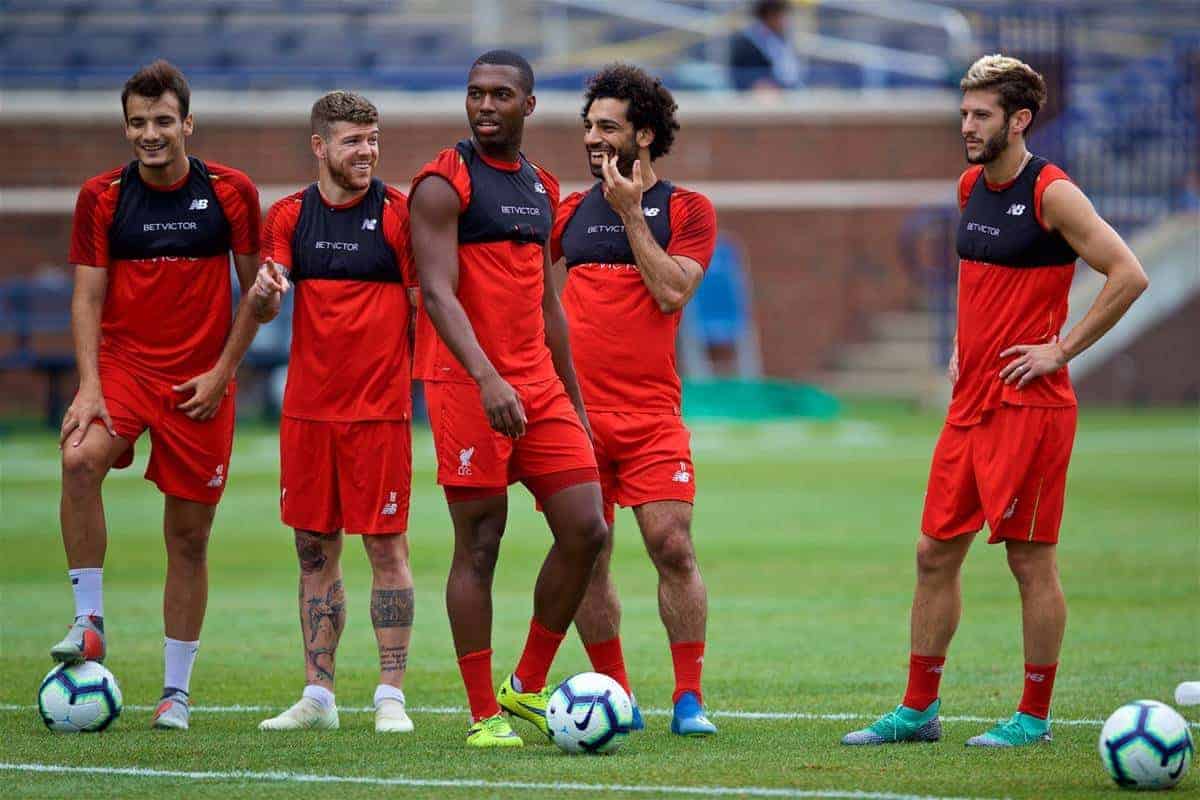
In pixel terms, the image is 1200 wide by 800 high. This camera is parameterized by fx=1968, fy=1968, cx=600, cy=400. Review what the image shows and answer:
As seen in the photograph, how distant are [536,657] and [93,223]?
8.63ft

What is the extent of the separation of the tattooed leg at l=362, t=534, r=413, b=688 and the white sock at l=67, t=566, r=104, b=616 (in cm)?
114

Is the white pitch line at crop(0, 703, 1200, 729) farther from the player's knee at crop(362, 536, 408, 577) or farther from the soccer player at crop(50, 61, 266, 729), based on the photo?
the player's knee at crop(362, 536, 408, 577)

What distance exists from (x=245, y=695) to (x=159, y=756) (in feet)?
5.38

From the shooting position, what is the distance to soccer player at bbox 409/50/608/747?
24.9 feet

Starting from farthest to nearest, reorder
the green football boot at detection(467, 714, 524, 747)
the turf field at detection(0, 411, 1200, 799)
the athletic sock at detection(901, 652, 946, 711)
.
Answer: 1. the athletic sock at detection(901, 652, 946, 711)
2. the green football boot at detection(467, 714, 524, 747)
3. the turf field at detection(0, 411, 1200, 799)

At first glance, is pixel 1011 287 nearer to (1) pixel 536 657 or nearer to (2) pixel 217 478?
(1) pixel 536 657

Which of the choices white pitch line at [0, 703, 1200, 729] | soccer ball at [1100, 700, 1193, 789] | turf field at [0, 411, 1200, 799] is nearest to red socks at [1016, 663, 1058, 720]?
turf field at [0, 411, 1200, 799]

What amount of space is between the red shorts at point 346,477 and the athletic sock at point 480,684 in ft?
2.59

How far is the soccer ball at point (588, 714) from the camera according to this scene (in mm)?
7262

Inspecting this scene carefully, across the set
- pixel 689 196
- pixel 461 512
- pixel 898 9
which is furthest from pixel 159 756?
pixel 898 9

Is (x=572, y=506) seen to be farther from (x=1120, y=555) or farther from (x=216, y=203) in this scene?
(x=1120, y=555)

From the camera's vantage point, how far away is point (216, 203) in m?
8.46

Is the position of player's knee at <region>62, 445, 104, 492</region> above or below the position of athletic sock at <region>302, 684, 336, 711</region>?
above

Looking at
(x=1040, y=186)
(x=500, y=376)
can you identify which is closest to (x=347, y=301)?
(x=500, y=376)
